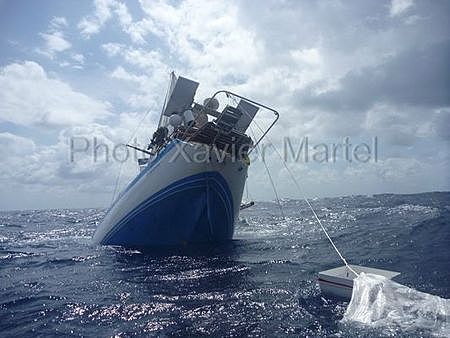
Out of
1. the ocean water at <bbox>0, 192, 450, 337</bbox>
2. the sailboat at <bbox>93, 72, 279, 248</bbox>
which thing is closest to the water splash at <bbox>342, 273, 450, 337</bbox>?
the ocean water at <bbox>0, 192, 450, 337</bbox>

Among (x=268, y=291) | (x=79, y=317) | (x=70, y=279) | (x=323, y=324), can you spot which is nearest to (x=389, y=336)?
(x=323, y=324)

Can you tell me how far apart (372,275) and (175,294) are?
8.40 metres

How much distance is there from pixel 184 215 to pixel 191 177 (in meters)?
3.19

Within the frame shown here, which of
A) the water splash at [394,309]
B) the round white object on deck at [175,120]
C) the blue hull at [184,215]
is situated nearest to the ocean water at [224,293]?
the water splash at [394,309]

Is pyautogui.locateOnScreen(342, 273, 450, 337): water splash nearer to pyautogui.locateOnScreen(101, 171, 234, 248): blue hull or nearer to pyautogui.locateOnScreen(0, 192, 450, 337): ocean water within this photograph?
pyautogui.locateOnScreen(0, 192, 450, 337): ocean water

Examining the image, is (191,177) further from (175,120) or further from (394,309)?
(394,309)

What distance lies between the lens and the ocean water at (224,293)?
1099cm

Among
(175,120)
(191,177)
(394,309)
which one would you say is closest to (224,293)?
(394,309)

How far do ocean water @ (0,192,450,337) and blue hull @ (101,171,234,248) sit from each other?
1.55 metres

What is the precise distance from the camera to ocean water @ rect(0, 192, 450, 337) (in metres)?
11.0

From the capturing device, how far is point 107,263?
2309 cm

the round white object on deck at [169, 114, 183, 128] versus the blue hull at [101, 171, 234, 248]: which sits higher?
the round white object on deck at [169, 114, 183, 128]

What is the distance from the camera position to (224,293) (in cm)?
1490

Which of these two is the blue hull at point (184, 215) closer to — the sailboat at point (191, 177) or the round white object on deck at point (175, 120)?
the sailboat at point (191, 177)
